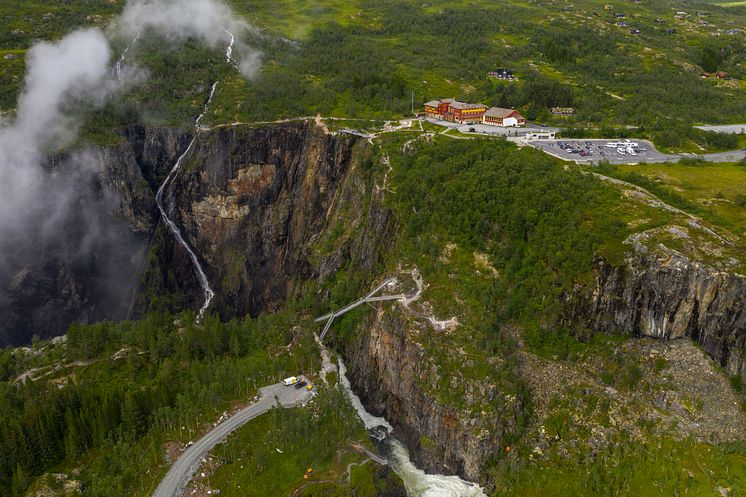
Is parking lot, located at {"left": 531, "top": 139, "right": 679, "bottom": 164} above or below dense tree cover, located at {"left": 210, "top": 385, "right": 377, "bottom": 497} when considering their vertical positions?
above

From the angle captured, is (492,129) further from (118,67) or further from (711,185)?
(118,67)

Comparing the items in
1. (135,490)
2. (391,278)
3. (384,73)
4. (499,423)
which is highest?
(384,73)

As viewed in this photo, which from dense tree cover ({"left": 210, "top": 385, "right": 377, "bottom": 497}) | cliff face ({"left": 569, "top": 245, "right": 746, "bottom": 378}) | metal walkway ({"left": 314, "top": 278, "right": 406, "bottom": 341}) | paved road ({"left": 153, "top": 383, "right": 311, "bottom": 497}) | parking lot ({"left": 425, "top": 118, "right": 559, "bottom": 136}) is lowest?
paved road ({"left": 153, "top": 383, "right": 311, "bottom": 497})

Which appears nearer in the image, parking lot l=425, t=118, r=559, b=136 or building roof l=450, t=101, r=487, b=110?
parking lot l=425, t=118, r=559, b=136

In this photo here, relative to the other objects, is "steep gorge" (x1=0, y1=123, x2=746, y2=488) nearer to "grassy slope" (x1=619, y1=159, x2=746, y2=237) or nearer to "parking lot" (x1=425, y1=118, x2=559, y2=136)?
"parking lot" (x1=425, y1=118, x2=559, y2=136)

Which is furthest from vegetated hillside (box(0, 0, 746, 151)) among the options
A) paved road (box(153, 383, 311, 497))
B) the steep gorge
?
paved road (box(153, 383, 311, 497))

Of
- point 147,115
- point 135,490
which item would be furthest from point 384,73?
point 135,490

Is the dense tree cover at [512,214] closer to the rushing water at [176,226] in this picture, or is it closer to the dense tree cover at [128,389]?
the dense tree cover at [128,389]

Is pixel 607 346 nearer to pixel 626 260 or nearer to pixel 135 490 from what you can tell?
pixel 626 260
